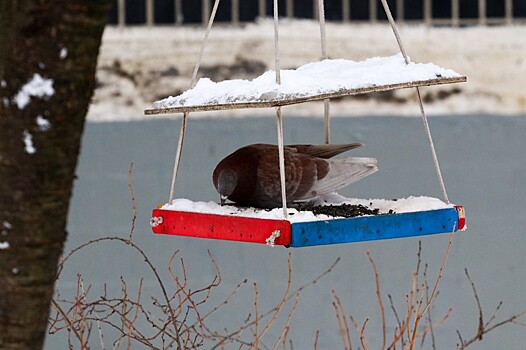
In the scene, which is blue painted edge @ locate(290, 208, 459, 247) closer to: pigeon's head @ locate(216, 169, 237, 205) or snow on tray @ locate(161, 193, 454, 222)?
snow on tray @ locate(161, 193, 454, 222)

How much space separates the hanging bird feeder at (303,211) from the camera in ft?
6.00

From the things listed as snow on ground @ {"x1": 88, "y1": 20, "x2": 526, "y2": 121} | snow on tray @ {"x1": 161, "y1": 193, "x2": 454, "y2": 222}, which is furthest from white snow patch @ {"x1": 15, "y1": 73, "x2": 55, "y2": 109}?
snow on ground @ {"x1": 88, "y1": 20, "x2": 526, "y2": 121}

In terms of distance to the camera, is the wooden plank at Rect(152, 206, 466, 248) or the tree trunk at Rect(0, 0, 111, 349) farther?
the wooden plank at Rect(152, 206, 466, 248)

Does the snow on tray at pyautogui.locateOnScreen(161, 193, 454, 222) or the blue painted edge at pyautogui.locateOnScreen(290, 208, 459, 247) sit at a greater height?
the snow on tray at pyautogui.locateOnScreen(161, 193, 454, 222)

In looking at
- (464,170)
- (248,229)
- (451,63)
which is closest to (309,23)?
(451,63)

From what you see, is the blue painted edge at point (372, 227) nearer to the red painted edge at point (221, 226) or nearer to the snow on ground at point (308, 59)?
the red painted edge at point (221, 226)

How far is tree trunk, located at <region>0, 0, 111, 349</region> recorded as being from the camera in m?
1.23

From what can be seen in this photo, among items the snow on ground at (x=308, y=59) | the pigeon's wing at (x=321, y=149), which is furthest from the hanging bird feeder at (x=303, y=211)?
the snow on ground at (x=308, y=59)

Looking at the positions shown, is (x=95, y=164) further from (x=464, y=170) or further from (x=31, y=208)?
(x=31, y=208)

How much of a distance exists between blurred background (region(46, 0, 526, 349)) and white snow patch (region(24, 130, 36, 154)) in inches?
91.2

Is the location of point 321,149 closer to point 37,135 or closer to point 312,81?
point 312,81

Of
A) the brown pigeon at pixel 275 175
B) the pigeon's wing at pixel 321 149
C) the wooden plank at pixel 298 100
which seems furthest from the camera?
the pigeon's wing at pixel 321 149

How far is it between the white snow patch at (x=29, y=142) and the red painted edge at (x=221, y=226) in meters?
0.67

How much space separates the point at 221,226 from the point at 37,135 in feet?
2.57
